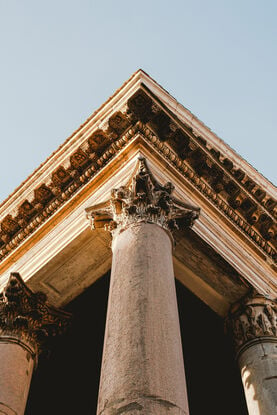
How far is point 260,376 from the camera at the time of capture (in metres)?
11.1

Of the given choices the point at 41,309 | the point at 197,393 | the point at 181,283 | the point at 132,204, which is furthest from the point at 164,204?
the point at 197,393

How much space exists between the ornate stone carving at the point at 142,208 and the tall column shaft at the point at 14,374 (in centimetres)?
291

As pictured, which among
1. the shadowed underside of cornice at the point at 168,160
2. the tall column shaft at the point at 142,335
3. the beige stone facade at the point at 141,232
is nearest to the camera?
the tall column shaft at the point at 142,335

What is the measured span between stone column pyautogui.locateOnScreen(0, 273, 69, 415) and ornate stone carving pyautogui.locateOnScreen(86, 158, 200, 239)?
7.54 ft

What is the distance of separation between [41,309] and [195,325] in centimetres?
362

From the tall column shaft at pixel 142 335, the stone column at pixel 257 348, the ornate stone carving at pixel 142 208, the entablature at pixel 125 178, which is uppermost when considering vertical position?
the entablature at pixel 125 178

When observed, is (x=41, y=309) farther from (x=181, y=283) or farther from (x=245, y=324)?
(x=245, y=324)

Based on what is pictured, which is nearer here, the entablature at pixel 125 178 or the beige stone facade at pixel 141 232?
the beige stone facade at pixel 141 232

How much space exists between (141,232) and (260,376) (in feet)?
12.0

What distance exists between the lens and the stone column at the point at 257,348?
1070 cm

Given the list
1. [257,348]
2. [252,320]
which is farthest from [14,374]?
[252,320]

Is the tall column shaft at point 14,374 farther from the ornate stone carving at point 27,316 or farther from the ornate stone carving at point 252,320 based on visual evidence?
the ornate stone carving at point 252,320

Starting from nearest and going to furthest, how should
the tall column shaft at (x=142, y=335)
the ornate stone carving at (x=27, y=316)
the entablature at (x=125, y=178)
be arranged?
the tall column shaft at (x=142, y=335), the ornate stone carving at (x=27, y=316), the entablature at (x=125, y=178)

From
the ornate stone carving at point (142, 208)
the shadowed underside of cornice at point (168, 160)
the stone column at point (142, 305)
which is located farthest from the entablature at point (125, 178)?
the stone column at point (142, 305)
